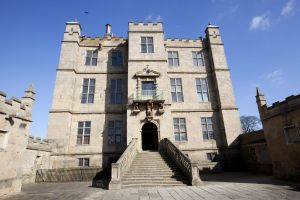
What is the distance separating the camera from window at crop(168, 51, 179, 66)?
22266 millimetres

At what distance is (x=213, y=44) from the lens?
22688 millimetres

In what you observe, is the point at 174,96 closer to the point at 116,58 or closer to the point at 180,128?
the point at 180,128

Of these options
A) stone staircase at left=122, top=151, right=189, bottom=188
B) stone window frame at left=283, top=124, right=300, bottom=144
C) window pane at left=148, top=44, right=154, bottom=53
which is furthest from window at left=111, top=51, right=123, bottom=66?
stone window frame at left=283, top=124, right=300, bottom=144

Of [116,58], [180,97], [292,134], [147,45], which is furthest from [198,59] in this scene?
[292,134]

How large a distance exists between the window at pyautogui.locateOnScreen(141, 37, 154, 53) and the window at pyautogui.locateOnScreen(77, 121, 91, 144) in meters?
10.6

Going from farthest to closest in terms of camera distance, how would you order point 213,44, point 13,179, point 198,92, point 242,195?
point 213,44 < point 198,92 < point 13,179 < point 242,195

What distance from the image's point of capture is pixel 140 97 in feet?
60.7

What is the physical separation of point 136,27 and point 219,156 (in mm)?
17921

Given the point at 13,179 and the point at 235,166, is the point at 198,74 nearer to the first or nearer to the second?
the point at 235,166

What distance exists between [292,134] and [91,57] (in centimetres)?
2099

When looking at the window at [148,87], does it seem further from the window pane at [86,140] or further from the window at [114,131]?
the window pane at [86,140]

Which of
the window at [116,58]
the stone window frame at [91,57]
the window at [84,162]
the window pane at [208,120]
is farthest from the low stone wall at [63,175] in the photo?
the window pane at [208,120]

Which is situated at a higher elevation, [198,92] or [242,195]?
[198,92]

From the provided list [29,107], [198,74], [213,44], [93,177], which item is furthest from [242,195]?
[213,44]
